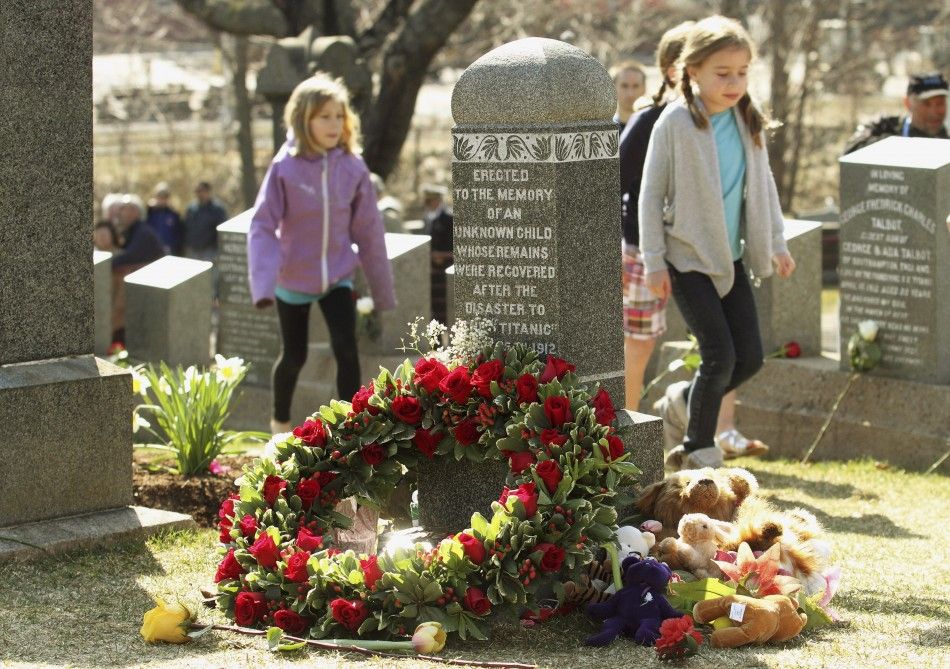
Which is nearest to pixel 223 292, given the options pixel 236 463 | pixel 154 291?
pixel 154 291

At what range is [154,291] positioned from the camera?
1075cm

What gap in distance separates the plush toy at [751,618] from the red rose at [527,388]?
86cm

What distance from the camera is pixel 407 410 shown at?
5555mm

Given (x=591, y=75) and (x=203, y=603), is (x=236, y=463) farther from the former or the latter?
(x=591, y=75)

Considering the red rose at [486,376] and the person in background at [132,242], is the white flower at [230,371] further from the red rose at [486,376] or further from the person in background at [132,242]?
the person in background at [132,242]

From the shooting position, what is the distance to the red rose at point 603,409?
5.35 m

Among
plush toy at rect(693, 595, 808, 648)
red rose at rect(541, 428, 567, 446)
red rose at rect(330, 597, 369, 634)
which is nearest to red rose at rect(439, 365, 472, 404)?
red rose at rect(541, 428, 567, 446)

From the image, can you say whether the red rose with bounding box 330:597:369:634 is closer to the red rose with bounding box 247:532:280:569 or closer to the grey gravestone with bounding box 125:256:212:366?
the red rose with bounding box 247:532:280:569

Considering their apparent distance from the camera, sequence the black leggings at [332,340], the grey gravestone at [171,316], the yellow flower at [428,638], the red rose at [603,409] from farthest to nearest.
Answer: the grey gravestone at [171,316] < the black leggings at [332,340] < the red rose at [603,409] < the yellow flower at [428,638]

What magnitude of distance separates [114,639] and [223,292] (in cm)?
697

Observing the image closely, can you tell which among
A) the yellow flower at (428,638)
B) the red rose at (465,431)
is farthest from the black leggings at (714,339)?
the yellow flower at (428,638)

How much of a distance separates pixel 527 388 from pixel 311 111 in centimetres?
295

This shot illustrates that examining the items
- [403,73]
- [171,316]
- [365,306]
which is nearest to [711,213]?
[365,306]

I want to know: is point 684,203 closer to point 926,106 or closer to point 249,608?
point 249,608
